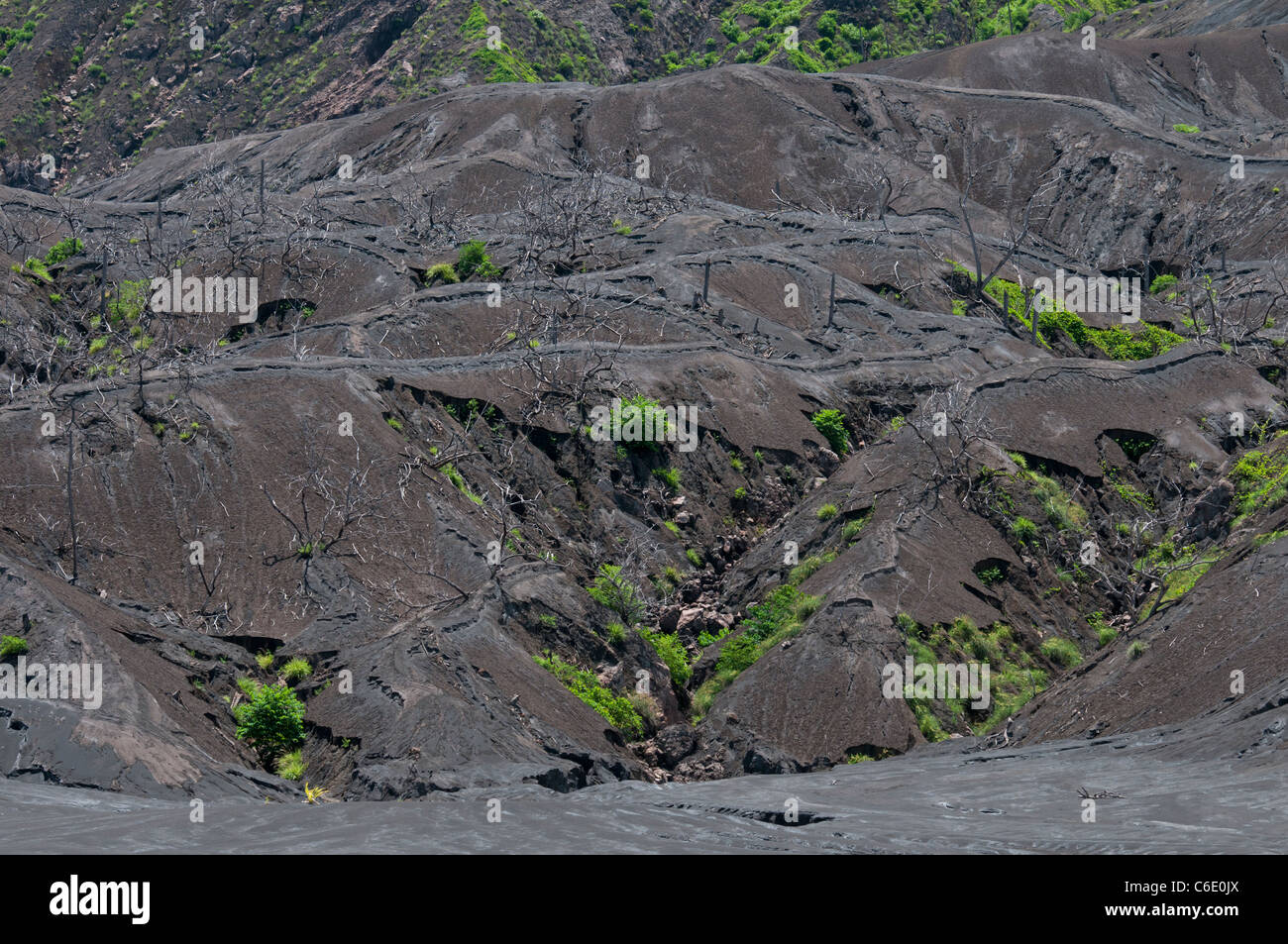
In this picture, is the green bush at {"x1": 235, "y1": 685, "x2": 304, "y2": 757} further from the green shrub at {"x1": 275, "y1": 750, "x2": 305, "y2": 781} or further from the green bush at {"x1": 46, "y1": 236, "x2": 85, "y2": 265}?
the green bush at {"x1": 46, "y1": 236, "x2": 85, "y2": 265}

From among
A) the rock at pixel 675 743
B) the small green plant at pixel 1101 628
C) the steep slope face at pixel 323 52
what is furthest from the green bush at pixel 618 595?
the steep slope face at pixel 323 52

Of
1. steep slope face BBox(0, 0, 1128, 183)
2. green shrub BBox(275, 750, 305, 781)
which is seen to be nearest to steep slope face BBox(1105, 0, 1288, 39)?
steep slope face BBox(0, 0, 1128, 183)

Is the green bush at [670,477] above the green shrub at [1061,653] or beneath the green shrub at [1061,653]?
above

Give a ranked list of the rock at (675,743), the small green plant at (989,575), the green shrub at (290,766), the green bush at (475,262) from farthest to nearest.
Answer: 1. the green bush at (475,262)
2. the small green plant at (989,575)
3. the rock at (675,743)
4. the green shrub at (290,766)

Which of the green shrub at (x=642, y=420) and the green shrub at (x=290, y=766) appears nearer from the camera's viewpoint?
the green shrub at (x=290, y=766)

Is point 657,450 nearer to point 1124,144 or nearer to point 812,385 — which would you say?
point 812,385

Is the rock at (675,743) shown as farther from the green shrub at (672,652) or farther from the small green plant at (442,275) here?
the small green plant at (442,275)

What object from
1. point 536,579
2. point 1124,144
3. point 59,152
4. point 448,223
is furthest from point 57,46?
point 536,579
